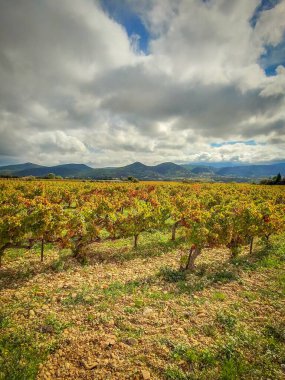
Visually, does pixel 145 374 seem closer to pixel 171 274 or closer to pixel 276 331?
pixel 276 331

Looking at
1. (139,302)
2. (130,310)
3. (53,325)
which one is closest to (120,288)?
(139,302)

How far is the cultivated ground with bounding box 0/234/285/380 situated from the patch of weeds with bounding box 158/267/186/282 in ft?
0.22

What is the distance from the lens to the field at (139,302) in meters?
7.29

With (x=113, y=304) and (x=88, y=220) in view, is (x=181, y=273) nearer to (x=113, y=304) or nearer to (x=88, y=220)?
(x=113, y=304)

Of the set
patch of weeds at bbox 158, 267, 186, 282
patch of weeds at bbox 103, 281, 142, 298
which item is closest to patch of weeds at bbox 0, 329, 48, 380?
patch of weeds at bbox 103, 281, 142, 298

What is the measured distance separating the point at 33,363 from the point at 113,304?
3.97 m

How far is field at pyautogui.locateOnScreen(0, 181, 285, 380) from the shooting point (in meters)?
7.29

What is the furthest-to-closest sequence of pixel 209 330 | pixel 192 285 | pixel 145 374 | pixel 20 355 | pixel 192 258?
pixel 192 258 → pixel 192 285 → pixel 209 330 → pixel 20 355 → pixel 145 374

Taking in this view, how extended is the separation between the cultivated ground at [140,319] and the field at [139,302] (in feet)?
0.13

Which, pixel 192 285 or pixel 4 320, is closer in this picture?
pixel 4 320

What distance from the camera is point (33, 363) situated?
713 centimetres

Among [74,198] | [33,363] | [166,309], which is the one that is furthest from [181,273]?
[74,198]

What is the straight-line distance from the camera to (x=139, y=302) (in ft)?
34.9

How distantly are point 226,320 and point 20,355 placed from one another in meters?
8.10
